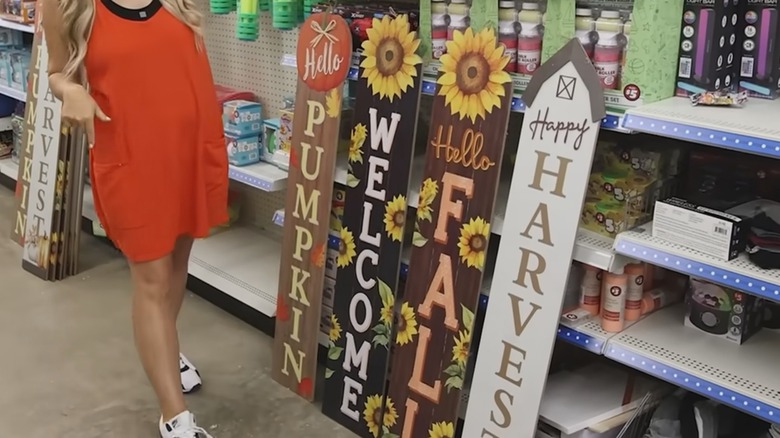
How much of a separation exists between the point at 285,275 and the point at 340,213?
298mm

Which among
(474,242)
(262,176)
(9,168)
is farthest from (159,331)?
(9,168)

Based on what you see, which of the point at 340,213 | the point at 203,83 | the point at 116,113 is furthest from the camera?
the point at 340,213

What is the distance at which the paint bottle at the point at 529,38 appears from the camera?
208 cm

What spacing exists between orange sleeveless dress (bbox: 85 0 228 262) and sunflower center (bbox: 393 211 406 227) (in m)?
0.53

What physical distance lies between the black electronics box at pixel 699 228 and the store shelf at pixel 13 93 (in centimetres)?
353

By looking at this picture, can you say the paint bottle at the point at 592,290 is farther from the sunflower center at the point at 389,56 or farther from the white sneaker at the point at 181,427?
the white sneaker at the point at 181,427

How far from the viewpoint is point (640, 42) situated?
73.9 inches

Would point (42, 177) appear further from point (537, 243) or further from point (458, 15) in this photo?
point (537, 243)

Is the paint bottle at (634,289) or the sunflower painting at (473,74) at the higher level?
the sunflower painting at (473,74)

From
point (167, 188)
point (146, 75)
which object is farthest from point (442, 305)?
point (146, 75)

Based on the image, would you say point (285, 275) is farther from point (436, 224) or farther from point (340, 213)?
point (436, 224)

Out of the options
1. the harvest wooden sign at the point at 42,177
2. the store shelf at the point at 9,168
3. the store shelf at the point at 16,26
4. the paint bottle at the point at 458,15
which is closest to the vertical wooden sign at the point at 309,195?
the paint bottle at the point at 458,15

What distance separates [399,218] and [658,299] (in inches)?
29.5

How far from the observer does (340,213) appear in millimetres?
2717
